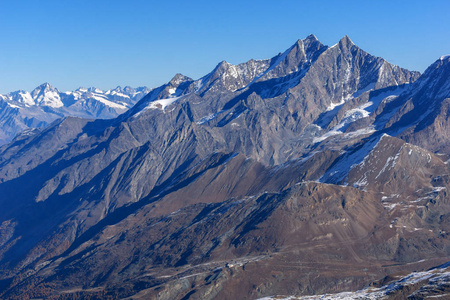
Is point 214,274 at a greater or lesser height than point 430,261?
greater

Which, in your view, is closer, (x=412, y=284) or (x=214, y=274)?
(x=412, y=284)

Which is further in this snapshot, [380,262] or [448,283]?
[380,262]

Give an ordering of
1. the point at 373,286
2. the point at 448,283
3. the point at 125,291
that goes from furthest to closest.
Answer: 1. the point at 125,291
2. the point at 373,286
3. the point at 448,283

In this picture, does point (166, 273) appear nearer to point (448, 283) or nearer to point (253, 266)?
point (253, 266)

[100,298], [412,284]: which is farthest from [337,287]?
[100,298]

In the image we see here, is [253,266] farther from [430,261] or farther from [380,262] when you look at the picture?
[430,261]

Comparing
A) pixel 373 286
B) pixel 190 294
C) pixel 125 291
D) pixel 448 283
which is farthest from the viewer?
pixel 125 291

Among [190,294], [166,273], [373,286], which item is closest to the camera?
[373,286]

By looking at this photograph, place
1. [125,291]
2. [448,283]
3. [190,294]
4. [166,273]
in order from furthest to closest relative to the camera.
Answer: [166,273]
[125,291]
[190,294]
[448,283]

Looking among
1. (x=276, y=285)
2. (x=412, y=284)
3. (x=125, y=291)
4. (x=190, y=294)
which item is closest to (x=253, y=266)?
(x=276, y=285)
